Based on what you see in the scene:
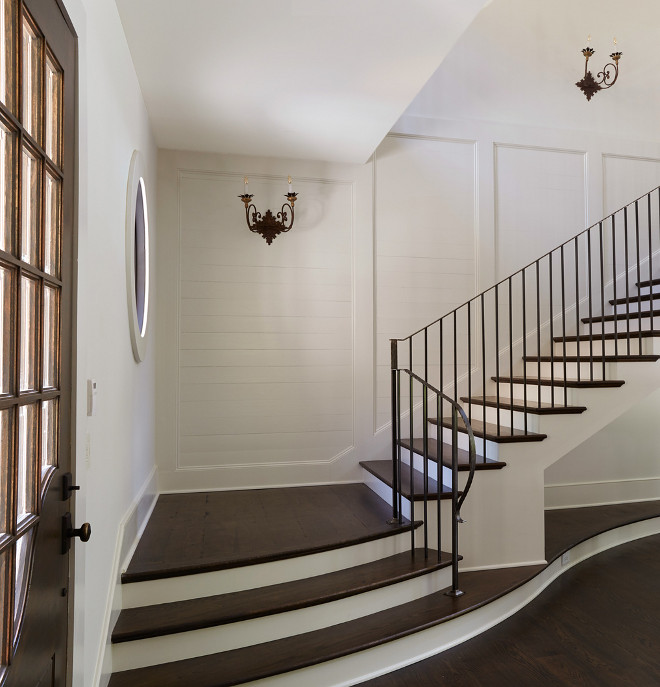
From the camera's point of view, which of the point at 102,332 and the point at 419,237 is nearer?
the point at 102,332

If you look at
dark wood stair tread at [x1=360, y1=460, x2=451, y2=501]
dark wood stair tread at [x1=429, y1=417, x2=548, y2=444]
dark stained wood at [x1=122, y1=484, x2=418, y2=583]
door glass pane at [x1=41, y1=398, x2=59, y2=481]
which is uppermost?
door glass pane at [x1=41, y1=398, x2=59, y2=481]

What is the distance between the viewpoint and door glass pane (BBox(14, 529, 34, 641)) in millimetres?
1038

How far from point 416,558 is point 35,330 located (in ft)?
7.88

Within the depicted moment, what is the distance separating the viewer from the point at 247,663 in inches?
84.4

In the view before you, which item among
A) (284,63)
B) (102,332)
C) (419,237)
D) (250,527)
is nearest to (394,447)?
(250,527)

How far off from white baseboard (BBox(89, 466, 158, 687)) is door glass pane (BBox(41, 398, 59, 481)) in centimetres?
101

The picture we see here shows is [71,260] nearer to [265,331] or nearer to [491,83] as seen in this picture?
[265,331]

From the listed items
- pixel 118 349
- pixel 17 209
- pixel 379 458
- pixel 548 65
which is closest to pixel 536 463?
pixel 379 458

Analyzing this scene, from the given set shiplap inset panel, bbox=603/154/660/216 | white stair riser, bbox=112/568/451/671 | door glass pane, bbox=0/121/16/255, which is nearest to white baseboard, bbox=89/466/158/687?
white stair riser, bbox=112/568/451/671

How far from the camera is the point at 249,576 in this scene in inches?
99.9

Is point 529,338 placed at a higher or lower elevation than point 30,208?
lower

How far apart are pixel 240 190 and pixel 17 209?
3.13 metres

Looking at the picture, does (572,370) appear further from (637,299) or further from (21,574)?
(21,574)

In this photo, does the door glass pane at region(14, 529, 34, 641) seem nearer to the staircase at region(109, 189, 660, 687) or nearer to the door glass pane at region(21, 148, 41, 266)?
the door glass pane at region(21, 148, 41, 266)
